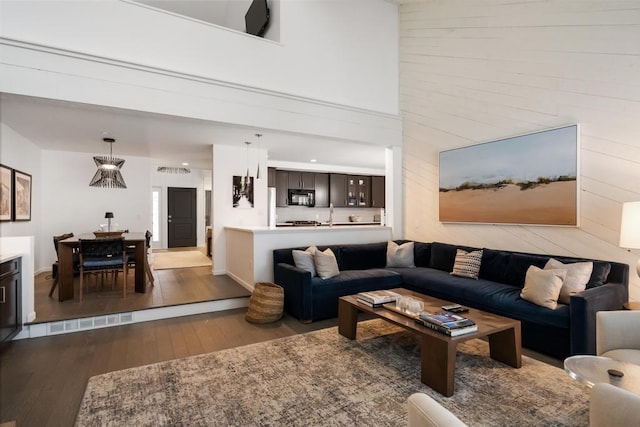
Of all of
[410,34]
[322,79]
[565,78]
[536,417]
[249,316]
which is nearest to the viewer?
[536,417]

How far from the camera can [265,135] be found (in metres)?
5.11

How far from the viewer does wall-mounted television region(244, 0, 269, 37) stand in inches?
186

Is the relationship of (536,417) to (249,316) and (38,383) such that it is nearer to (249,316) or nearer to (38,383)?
(249,316)

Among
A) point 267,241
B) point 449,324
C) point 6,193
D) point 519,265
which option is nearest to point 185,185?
point 6,193

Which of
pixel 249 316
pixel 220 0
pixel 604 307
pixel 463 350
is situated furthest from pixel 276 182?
pixel 604 307

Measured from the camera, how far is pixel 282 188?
25.7 feet

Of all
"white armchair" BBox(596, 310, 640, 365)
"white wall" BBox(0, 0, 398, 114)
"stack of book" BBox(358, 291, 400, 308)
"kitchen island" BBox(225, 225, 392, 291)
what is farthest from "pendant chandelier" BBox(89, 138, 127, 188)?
"white armchair" BBox(596, 310, 640, 365)

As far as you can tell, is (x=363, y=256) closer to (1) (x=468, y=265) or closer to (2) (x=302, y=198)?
(1) (x=468, y=265)

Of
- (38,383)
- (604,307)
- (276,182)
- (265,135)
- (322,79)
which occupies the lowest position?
(38,383)

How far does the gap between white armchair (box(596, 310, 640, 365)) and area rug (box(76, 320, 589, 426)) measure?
Answer: 1.35 ft

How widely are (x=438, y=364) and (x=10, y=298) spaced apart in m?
3.85

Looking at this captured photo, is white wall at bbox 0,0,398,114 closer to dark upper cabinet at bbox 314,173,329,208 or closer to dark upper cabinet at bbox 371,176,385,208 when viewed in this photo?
dark upper cabinet at bbox 314,173,329,208

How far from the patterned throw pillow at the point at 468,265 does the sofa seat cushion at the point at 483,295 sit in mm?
121

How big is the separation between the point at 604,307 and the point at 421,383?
1.73 metres
